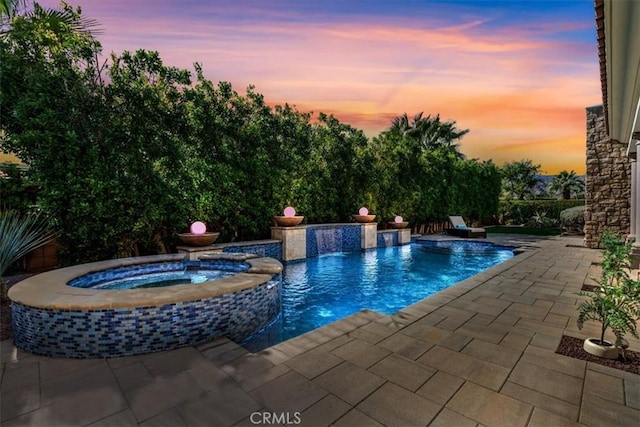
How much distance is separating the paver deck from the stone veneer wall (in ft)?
37.4

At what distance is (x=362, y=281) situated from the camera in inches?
303

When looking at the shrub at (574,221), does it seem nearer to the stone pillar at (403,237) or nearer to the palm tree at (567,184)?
the stone pillar at (403,237)

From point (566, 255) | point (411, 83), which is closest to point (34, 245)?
point (411, 83)

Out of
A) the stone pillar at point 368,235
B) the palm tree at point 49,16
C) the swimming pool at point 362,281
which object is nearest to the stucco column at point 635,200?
the swimming pool at point 362,281

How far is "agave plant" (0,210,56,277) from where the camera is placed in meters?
4.99

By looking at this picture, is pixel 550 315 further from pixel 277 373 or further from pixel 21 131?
pixel 21 131

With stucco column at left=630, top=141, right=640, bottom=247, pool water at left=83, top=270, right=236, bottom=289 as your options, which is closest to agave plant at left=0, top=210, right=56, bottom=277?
pool water at left=83, top=270, right=236, bottom=289

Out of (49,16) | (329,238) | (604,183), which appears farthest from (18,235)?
(604,183)

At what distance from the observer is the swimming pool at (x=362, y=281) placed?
520 cm

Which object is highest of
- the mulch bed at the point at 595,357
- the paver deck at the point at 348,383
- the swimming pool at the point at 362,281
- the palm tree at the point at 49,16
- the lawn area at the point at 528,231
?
the palm tree at the point at 49,16

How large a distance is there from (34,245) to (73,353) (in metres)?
A: 3.96

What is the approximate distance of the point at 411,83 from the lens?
12.4 metres

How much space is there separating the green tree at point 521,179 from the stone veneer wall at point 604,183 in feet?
93.2
